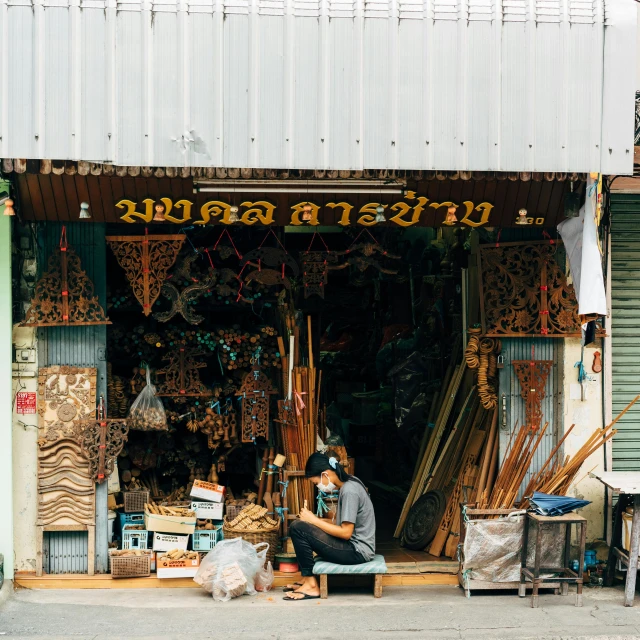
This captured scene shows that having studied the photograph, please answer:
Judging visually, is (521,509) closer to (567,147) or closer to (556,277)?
(556,277)

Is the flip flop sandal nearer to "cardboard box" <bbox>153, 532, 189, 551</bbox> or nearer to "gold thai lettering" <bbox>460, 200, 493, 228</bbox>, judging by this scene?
"cardboard box" <bbox>153, 532, 189, 551</bbox>

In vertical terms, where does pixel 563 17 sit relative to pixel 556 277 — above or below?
above

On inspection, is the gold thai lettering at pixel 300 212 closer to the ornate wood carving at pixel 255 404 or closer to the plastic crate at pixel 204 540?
the ornate wood carving at pixel 255 404

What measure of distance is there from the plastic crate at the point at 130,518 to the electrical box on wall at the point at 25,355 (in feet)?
5.98

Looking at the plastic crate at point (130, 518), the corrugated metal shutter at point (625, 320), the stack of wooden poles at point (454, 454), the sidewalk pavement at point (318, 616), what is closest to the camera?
the sidewalk pavement at point (318, 616)

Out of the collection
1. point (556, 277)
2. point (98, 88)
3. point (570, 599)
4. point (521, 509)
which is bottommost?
point (570, 599)

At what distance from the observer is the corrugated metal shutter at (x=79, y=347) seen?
8.93 m

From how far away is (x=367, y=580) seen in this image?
356 inches

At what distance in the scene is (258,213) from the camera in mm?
8648

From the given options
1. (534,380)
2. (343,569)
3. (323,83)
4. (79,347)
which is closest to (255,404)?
(79,347)

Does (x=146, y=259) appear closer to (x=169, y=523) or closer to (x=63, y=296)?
(x=63, y=296)

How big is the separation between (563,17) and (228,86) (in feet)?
9.44

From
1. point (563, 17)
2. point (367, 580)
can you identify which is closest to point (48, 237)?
point (367, 580)

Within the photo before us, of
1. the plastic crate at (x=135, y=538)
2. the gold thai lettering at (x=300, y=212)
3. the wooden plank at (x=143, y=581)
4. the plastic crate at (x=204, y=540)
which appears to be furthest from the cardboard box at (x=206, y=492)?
the gold thai lettering at (x=300, y=212)
